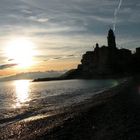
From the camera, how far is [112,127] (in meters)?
24.3

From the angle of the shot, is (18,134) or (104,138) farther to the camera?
(18,134)

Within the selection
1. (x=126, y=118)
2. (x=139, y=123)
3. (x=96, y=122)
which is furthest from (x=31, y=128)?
(x=139, y=123)

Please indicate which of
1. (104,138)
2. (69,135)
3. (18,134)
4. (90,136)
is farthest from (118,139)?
(18,134)

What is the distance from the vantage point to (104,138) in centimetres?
2125

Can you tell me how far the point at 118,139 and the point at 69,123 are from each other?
9914 mm

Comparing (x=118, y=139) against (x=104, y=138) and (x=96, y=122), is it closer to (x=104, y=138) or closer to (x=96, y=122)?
(x=104, y=138)

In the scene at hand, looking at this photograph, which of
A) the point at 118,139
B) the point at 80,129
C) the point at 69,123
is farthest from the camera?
the point at 69,123

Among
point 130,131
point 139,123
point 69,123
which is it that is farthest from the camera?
point 69,123

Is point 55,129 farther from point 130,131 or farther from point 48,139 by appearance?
point 130,131

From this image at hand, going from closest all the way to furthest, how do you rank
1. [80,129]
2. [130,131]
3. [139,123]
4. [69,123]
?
[130,131]
[139,123]
[80,129]
[69,123]

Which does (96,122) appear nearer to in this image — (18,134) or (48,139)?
(48,139)

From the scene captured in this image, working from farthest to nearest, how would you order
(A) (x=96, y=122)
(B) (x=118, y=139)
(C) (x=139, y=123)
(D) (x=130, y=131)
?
(A) (x=96, y=122)
(C) (x=139, y=123)
(D) (x=130, y=131)
(B) (x=118, y=139)

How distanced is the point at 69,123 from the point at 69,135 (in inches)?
222

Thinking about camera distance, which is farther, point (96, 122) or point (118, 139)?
point (96, 122)
